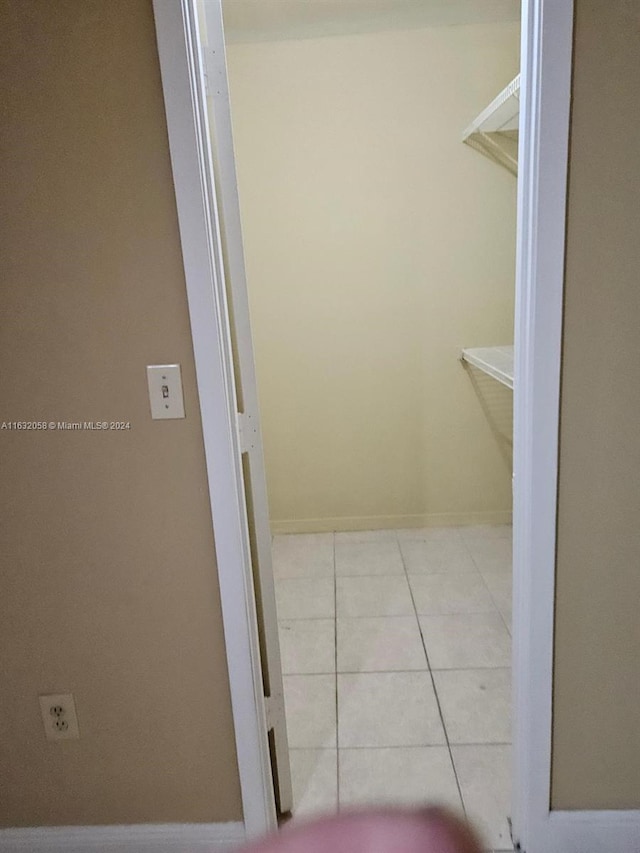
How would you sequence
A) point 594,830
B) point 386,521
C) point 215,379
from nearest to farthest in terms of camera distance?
point 215,379, point 594,830, point 386,521

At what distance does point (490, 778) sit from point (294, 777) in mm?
547

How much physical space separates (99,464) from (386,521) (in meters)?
2.12

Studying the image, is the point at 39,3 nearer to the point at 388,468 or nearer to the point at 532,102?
the point at 532,102

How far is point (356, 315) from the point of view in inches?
111

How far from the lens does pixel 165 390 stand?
1.15 m

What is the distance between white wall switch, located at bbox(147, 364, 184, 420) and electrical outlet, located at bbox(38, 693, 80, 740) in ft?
2.37

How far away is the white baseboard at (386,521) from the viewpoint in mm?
3070

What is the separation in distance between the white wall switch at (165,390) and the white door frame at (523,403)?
0.05 m

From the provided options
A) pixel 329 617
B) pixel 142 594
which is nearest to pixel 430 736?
pixel 329 617

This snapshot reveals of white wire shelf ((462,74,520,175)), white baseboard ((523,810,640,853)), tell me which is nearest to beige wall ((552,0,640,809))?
white baseboard ((523,810,640,853))

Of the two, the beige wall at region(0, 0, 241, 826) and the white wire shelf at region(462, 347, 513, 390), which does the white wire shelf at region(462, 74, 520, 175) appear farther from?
the beige wall at region(0, 0, 241, 826)

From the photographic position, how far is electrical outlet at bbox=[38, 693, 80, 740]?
1331 mm

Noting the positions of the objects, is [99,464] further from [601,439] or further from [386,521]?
[386,521]

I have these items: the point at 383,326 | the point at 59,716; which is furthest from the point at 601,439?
the point at 383,326
